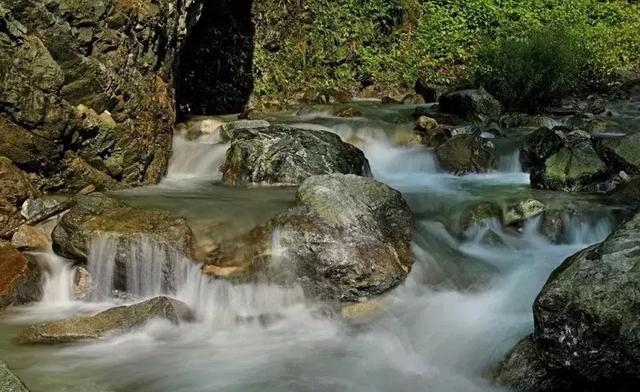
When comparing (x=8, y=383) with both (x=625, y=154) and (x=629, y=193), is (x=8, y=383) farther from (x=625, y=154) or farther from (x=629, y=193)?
(x=625, y=154)

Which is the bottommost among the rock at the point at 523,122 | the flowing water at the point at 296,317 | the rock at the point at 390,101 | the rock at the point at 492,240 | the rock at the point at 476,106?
the flowing water at the point at 296,317

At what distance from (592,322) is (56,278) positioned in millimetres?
5366

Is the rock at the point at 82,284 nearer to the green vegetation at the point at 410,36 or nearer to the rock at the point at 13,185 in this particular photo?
the rock at the point at 13,185

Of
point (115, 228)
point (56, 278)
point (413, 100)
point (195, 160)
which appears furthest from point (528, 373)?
point (413, 100)

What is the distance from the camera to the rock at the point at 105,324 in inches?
207

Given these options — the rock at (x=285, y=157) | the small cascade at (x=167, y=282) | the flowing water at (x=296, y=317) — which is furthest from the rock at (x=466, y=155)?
the small cascade at (x=167, y=282)

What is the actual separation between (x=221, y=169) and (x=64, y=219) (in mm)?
3530

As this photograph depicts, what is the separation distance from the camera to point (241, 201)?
7.84 meters

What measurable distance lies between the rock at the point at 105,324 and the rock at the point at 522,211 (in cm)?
433

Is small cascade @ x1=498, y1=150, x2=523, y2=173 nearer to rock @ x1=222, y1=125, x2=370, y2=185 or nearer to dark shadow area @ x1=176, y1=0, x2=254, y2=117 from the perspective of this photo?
rock @ x1=222, y1=125, x2=370, y2=185

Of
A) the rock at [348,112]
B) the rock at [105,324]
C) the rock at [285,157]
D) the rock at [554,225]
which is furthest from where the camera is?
the rock at [348,112]

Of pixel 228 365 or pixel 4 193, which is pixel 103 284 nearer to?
pixel 4 193

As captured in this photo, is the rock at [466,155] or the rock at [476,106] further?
the rock at [476,106]

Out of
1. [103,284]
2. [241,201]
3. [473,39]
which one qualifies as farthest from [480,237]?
[473,39]
